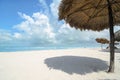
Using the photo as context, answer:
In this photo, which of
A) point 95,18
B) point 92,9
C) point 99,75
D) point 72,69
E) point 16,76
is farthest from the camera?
point 95,18

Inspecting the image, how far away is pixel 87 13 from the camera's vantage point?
27.4 feet

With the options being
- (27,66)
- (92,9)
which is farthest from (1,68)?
(92,9)

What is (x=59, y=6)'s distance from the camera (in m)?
7.26

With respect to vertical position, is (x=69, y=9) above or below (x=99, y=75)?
above

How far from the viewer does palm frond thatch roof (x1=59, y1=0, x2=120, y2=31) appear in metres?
7.13

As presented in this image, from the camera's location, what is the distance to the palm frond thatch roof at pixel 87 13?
7129 mm

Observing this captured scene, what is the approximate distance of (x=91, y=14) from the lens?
27.9 ft

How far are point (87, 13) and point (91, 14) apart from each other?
28 cm

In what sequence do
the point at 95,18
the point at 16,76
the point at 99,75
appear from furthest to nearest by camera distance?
1. the point at 95,18
2. the point at 99,75
3. the point at 16,76

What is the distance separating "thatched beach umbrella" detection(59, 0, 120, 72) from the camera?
23.5 ft

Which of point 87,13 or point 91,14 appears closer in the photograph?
point 87,13

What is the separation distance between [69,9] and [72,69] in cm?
264

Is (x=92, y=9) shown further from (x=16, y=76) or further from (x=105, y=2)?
(x=16, y=76)

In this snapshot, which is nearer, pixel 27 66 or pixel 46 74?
pixel 46 74
